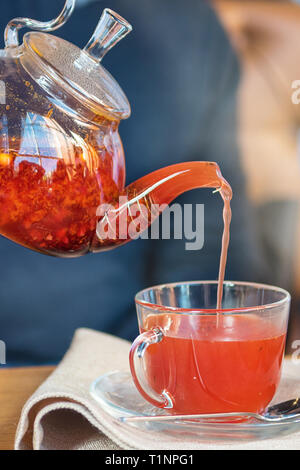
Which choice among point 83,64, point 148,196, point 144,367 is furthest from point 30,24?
point 144,367

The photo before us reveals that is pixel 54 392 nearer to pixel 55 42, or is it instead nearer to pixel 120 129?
pixel 55 42

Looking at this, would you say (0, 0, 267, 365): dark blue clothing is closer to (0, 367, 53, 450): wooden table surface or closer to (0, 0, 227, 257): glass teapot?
(0, 367, 53, 450): wooden table surface

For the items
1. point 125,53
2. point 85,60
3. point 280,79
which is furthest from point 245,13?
point 85,60

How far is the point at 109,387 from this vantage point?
0.51m

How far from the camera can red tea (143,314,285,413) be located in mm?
444

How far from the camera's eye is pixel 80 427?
0.46 m

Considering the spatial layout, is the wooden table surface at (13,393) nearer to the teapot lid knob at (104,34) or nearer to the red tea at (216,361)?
the red tea at (216,361)

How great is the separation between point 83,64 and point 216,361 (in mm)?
273

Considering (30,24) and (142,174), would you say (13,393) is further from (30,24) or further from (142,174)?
(142,174)

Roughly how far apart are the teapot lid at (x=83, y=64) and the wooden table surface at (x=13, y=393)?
278mm

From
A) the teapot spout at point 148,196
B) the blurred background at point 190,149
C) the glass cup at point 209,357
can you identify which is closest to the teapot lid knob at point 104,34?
the teapot spout at point 148,196

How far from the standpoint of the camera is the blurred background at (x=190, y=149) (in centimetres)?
117

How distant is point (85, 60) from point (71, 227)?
0.49 feet

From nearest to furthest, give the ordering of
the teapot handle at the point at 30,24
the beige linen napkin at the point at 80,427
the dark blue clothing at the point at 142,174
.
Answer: the beige linen napkin at the point at 80,427, the teapot handle at the point at 30,24, the dark blue clothing at the point at 142,174
